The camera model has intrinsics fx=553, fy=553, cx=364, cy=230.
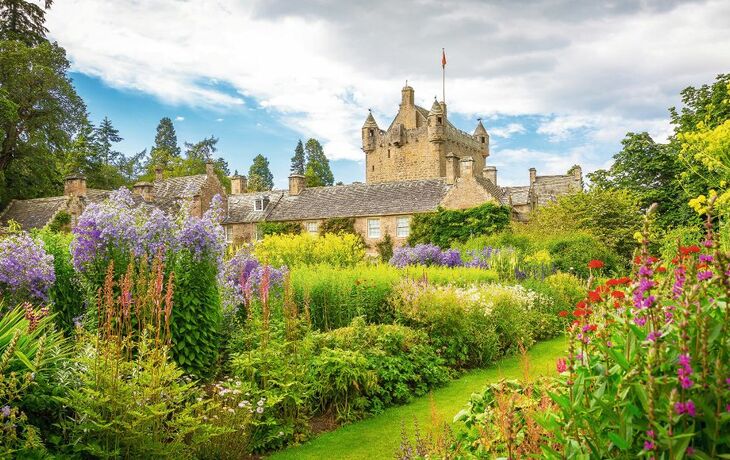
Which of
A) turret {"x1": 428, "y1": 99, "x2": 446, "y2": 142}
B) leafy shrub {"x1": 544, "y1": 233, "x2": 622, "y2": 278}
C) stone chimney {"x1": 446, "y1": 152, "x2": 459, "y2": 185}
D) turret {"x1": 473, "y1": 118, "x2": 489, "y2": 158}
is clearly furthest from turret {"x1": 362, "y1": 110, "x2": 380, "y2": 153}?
leafy shrub {"x1": 544, "y1": 233, "x2": 622, "y2": 278}

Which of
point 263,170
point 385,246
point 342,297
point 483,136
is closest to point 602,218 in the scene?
point 385,246

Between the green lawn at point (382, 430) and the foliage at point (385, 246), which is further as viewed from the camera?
the foliage at point (385, 246)

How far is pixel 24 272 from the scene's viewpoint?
21.5 ft

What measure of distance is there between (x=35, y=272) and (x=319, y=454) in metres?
3.99

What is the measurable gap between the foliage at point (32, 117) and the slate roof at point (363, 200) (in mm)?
13885

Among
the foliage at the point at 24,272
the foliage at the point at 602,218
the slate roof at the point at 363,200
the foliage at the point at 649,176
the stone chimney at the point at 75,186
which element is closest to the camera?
the foliage at the point at 24,272

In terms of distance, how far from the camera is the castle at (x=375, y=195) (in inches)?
1180

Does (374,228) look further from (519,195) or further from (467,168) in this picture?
(519,195)

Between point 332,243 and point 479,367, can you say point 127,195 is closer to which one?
point 479,367

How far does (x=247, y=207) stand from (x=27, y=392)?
36446 mm

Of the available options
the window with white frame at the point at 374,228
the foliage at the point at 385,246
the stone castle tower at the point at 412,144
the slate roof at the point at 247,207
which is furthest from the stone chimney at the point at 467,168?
the stone castle tower at the point at 412,144

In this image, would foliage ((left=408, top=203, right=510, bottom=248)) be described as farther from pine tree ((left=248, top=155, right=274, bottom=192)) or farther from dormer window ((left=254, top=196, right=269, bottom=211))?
pine tree ((left=248, top=155, right=274, bottom=192))

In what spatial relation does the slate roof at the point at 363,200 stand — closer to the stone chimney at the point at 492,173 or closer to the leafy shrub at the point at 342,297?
the stone chimney at the point at 492,173

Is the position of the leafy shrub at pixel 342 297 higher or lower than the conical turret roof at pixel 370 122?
lower
